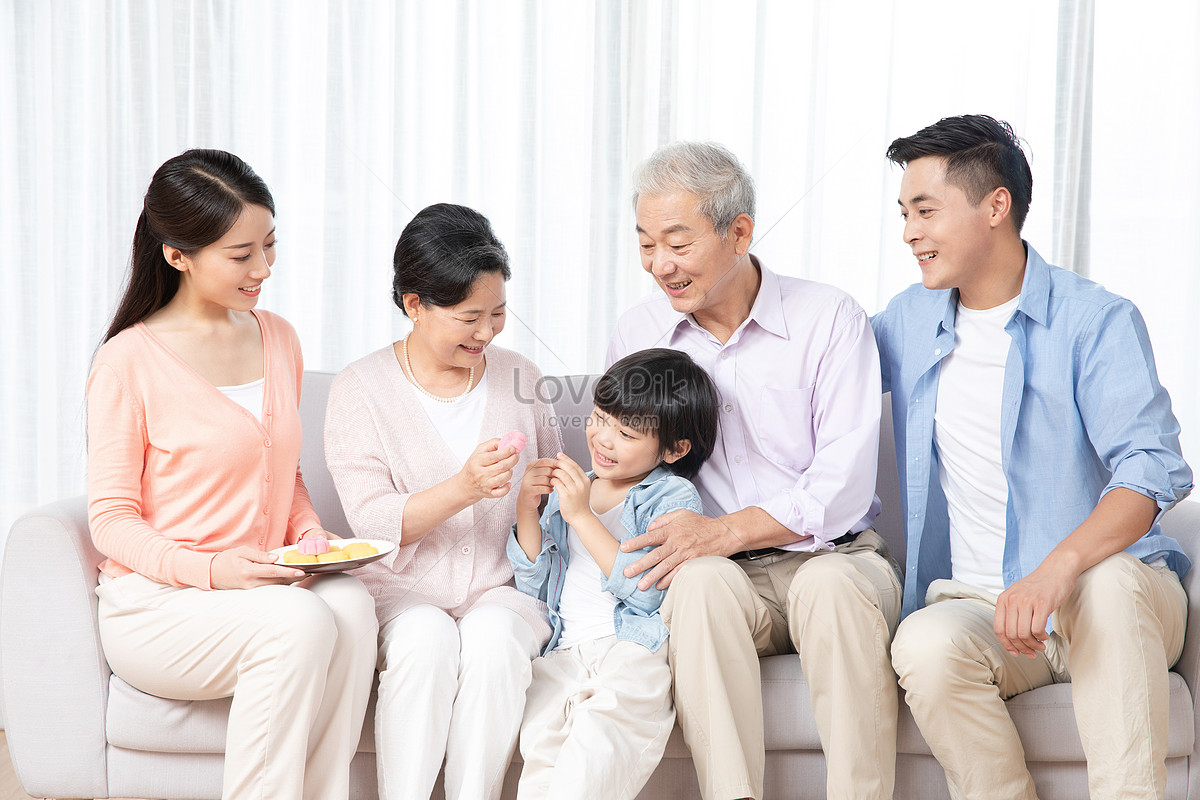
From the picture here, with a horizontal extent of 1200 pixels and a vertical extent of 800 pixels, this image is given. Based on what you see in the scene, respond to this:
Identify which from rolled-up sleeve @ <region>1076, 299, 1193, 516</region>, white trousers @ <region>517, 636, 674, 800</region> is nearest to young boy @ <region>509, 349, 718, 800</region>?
white trousers @ <region>517, 636, 674, 800</region>

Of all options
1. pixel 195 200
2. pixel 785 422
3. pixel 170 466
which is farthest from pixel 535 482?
pixel 195 200

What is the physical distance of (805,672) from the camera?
141 centimetres

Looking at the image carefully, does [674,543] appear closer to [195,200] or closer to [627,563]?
[627,563]

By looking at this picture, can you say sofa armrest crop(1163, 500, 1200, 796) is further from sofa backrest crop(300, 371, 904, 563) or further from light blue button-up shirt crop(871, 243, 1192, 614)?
sofa backrest crop(300, 371, 904, 563)

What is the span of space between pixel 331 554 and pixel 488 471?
0.91 ft

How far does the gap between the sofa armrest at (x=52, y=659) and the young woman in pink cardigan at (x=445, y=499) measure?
43 cm

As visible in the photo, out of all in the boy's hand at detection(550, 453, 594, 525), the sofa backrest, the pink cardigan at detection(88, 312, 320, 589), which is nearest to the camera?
the pink cardigan at detection(88, 312, 320, 589)

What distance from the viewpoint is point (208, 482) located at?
1.49m

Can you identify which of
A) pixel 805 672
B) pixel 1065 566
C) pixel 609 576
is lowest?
pixel 805 672

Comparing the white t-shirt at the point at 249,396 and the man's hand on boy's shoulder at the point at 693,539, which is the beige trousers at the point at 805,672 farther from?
the white t-shirt at the point at 249,396

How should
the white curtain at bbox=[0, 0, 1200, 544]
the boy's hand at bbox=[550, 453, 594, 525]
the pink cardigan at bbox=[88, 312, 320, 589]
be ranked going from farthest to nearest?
the white curtain at bbox=[0, 0, 1200, 544]
the boy's hand at bbox=[550, 453, 594, 525]
the pink cardigan at bbox=[88, 312, 320, 589]

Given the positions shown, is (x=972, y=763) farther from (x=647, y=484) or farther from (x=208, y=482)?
(x=208, y=482)

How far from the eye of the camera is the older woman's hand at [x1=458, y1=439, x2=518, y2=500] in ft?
4.75

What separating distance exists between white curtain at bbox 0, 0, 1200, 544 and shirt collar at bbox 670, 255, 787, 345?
78 centimetres
